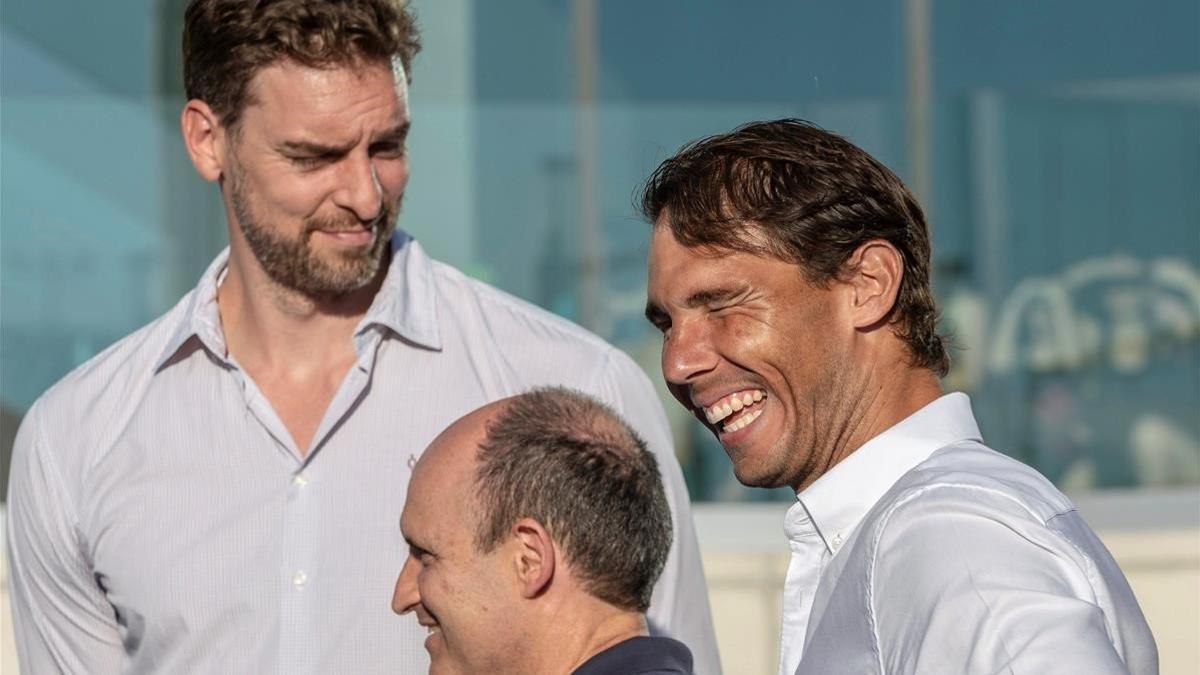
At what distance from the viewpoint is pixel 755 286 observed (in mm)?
1568

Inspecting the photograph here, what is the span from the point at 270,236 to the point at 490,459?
790 millimetres

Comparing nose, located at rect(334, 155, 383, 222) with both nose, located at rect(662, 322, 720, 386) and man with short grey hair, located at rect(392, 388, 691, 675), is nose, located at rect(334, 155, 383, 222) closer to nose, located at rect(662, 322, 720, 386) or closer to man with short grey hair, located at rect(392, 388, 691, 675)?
man with short grey hair, located at rect(392, 388, 691, 675)

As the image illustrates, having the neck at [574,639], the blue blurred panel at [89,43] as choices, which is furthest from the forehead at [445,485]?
the blue blurred panel at [89,43]

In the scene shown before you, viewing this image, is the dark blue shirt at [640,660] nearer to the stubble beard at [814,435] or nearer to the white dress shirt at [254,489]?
the stubble beard at [814,435]

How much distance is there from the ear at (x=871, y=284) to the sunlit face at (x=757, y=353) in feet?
0.05

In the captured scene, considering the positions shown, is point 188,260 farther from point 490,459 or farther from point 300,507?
point 490,459

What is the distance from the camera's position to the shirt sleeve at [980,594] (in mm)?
1190

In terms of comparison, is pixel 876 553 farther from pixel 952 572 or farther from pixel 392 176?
pixel 392 176

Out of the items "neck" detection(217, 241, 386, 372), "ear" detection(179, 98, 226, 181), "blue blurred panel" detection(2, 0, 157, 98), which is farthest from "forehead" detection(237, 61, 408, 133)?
"blue blurred panel" detection(2, 0, 157, 98)

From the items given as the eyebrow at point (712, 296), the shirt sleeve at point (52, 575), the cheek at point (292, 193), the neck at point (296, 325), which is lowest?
the shirt sleeve at point (52, 575)

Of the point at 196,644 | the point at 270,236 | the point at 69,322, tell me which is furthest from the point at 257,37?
the point at 69,322

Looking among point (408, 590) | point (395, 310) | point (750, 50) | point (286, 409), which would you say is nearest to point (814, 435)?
point (408, 590)

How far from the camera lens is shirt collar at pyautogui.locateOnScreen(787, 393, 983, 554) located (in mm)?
1518

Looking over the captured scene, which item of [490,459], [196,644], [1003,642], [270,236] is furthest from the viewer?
[270,236]
